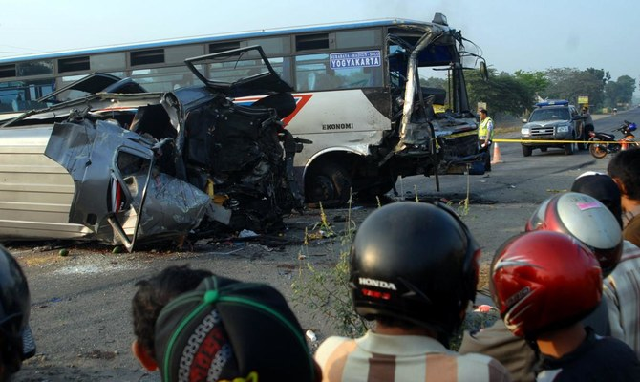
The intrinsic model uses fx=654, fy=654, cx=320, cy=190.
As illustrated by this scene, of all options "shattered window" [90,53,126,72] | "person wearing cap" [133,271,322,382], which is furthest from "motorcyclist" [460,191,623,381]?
"shattered window" [90,53,126,72]

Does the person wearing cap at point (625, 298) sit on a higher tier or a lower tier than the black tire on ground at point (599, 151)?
higher

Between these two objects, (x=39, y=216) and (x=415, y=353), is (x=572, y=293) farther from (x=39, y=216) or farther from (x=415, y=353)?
(x=39, y=216)

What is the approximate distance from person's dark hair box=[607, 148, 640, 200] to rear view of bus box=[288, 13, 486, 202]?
8.07 m

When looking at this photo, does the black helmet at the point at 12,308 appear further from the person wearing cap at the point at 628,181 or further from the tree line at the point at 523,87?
the tree line at the point at 523,87

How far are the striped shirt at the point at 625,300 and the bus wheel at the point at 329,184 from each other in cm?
980

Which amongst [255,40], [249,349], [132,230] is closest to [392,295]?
[249,349]

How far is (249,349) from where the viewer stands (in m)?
1.36

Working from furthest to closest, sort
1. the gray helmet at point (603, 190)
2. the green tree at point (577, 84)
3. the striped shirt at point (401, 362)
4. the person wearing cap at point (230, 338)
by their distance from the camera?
the green tree at point (577, 84) → the gray helmet at point (603, 190) → the striped shirt at point (401, 362) → the person wearing cap at point (230, 338)

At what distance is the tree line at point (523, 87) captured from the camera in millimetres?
46219

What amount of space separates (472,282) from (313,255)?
6271 mm

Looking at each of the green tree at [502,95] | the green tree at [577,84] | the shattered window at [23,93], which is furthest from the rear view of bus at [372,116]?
the green tree at [577,84]

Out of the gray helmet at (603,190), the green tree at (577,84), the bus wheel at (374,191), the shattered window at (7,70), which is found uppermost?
the green tree at (577,84)

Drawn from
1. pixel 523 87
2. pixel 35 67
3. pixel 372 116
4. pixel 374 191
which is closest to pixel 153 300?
pixel 372 116

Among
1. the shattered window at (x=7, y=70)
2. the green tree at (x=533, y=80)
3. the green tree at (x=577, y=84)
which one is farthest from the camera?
the green tree at (x=577, y=84)
